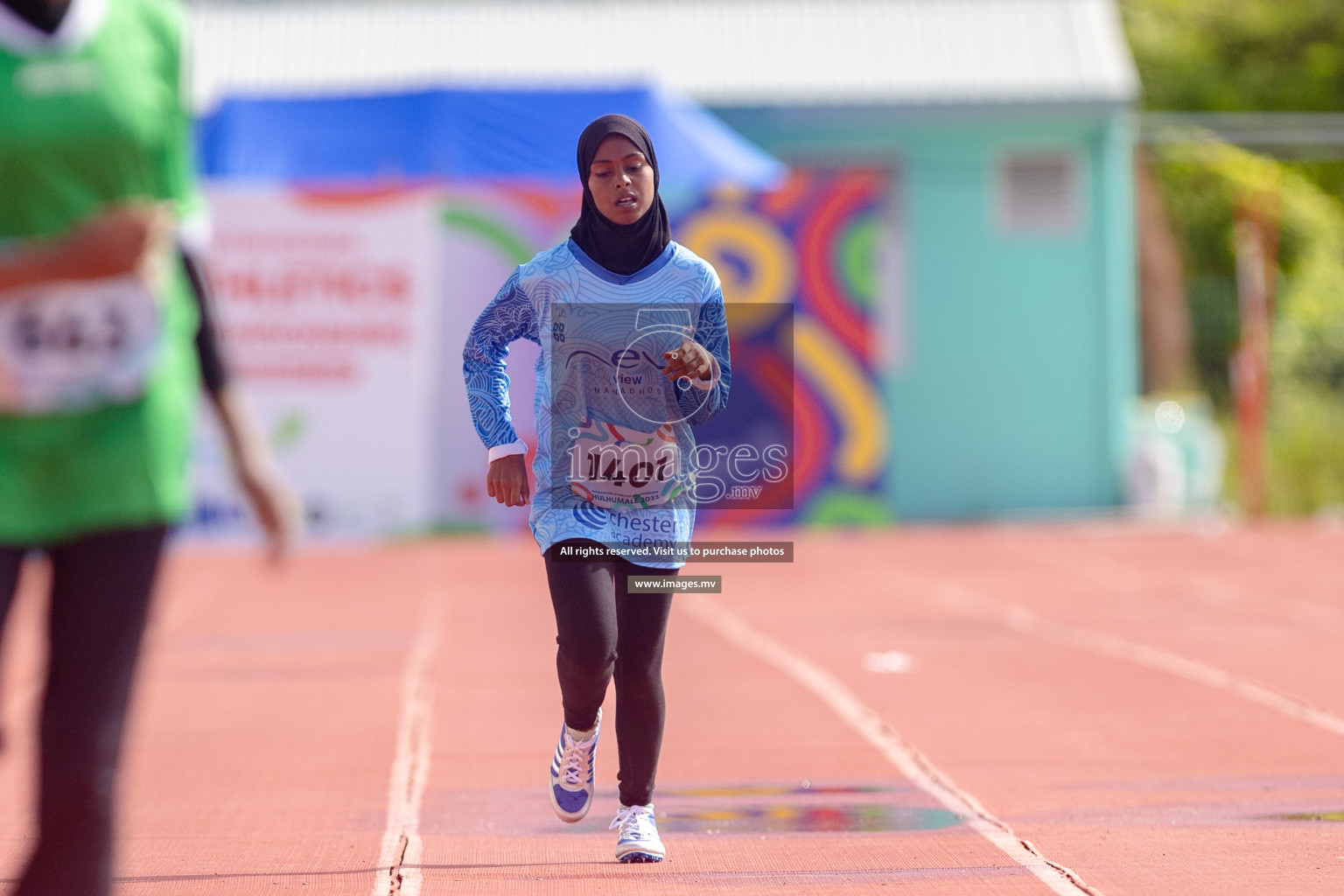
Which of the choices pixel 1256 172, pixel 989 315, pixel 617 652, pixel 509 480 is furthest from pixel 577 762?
pixel 1256 172

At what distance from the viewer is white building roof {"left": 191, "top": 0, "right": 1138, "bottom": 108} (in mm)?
22828

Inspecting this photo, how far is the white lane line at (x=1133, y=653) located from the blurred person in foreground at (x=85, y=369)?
604 centimetres

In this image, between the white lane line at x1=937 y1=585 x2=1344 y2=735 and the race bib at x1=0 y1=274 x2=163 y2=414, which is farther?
the white lane line at x1=937 y1=585 x2=1344 y2=735

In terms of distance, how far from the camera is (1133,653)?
37.3 feet

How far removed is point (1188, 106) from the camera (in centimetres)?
3803

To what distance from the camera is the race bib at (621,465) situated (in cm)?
557

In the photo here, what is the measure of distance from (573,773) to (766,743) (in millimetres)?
2640

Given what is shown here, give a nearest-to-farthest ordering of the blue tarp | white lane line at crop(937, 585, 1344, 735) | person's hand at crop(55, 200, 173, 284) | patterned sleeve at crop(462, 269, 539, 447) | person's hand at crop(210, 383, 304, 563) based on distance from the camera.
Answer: person's hand at crop(55, 200, 173, 284) → person's hand at crop(210, 383, 304, 563) → patterned sleeve at crop(462, 269, 539, 447) → white lane line at crop(937, 585, 1344, 735) → the blue tarp

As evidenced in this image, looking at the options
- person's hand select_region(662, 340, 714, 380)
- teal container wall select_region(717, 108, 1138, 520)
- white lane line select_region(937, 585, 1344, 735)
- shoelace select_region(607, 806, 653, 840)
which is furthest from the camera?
teal container wall select_region(717, 108, 1138, 520)

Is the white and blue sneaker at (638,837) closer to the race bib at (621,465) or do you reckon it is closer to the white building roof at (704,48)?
the race bib at (621,465)

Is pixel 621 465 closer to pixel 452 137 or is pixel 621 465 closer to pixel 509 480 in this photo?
pixel 509 480

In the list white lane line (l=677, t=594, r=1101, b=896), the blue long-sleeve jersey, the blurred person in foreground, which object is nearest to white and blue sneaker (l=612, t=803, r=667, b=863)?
the blue long-sleeve jersey

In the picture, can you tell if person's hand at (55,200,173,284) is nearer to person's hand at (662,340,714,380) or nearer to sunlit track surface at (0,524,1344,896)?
sunlit track surface at (0,524,1344,896)

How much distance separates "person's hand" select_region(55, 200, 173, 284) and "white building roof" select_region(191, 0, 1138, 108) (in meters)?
19.0
